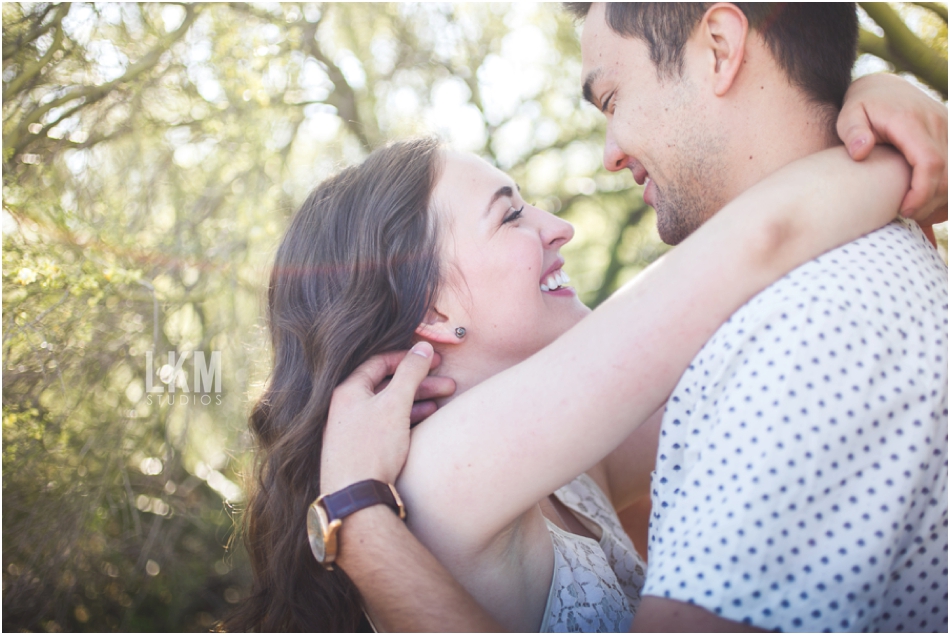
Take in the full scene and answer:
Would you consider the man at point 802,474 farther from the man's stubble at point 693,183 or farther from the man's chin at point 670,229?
the man's chin at point 670,229

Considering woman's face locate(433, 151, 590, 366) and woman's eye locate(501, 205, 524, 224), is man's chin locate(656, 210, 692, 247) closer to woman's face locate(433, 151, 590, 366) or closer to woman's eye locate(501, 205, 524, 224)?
woman's face locate(433, 151, 590, 366)

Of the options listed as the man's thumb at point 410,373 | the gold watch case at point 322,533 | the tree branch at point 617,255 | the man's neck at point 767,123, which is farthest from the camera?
the tree branch at point 617,255

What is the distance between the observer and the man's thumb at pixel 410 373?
5.97ft

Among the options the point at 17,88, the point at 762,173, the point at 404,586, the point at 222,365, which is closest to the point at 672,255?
the point at 762,173

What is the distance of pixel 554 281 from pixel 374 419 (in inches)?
35.8

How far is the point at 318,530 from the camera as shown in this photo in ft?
5.21

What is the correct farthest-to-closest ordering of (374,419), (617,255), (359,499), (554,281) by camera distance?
1. (617,255)
2. (554,281)
3. (374,419)
4. (359,499)

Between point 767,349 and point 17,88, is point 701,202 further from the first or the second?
point 17,88

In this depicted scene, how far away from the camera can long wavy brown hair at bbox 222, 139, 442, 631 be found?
6.45ft

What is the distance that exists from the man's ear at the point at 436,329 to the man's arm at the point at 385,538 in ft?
1.02

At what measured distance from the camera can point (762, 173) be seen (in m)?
1.97

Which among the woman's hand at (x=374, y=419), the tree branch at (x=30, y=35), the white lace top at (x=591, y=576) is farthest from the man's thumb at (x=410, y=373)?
the tree branch at (x=30, y=35)

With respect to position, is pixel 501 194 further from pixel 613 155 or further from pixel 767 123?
pixel 767 123

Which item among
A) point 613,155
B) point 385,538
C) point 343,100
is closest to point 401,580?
point 385,538
